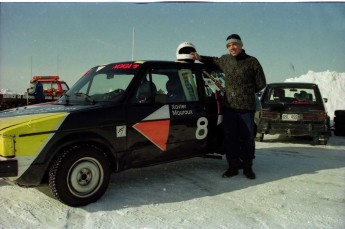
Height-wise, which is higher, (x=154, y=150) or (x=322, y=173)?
(x=154, y=150)

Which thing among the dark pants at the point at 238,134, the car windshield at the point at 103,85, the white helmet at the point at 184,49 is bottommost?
the dark pants at the point at 238,134

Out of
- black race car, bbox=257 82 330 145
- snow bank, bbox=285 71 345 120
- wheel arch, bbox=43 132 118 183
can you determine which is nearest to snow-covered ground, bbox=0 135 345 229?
wheel arch, bbox=43 132 118 183

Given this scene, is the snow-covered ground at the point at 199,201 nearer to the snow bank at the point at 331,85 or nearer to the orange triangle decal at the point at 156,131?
the orange triangle decal at the point at 156,131

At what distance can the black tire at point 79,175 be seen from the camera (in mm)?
3787

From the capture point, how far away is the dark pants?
5355mm

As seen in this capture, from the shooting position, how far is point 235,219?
3654mm

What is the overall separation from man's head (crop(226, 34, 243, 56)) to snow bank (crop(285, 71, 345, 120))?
19.3 meters

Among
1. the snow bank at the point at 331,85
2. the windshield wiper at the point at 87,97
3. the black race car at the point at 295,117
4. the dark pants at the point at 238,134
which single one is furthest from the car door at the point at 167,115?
the snow bank at the point at 331,85

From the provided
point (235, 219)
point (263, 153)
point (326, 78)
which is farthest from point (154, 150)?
point (326, 78)

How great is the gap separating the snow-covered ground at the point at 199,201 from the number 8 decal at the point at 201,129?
627mm

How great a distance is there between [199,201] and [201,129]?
4.38 ft

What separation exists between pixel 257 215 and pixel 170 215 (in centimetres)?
91

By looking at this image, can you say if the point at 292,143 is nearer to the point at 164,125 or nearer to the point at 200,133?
the point at 200,133

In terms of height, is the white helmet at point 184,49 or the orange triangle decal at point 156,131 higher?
the white helmet at point 184,49
